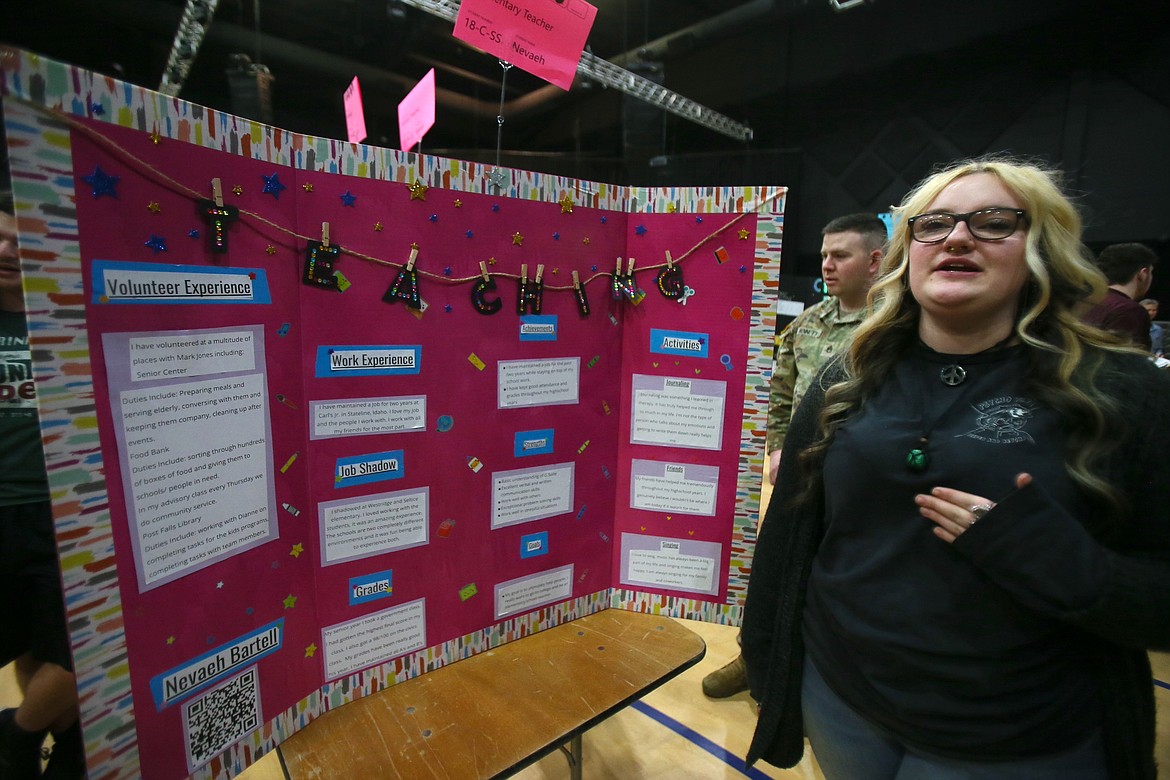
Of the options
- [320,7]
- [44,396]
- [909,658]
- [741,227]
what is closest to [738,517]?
[909,658]

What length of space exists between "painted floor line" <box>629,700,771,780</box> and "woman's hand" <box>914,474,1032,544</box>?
1.33 meters

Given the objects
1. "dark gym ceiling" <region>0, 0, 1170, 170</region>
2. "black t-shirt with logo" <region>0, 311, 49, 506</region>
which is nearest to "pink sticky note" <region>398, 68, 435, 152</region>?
"black t-shirt with logo" <region>0, 311, 49, 506</region>

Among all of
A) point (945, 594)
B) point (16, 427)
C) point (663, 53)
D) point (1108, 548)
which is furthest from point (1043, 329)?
point (663, 53)

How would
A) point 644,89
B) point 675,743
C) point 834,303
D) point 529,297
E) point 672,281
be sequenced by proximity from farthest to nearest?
1. point 644,89
2. point 834,303
3. point 675,743
4. point 672,281
5. point 529,297

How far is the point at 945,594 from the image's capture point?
34.4 inches

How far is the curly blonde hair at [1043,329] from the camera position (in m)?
0.82

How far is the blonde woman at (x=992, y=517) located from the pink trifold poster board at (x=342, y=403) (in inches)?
20.1

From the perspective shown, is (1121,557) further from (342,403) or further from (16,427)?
(16,427)

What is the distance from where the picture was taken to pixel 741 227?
4.62 feet

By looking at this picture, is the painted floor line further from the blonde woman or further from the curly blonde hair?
the curly blonde hair

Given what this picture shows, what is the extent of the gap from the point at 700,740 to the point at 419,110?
8.76 feet

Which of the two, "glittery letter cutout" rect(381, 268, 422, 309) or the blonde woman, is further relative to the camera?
"glittery letter cutout" rect(381, 268, 422, 309)

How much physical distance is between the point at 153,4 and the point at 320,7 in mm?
1174

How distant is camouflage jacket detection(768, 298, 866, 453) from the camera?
2.04 m
